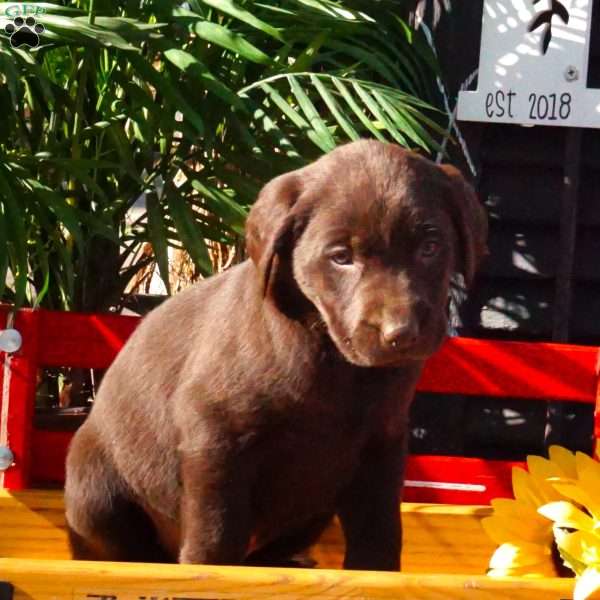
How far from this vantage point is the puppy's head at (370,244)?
212 centimetres

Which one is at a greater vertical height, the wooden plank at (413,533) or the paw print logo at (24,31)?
the paw print logo at (24,31)

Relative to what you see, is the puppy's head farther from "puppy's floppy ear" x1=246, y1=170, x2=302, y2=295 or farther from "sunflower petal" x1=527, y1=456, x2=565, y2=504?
"sunflower petal" x1=527, y1=456, x2=565, y2=504

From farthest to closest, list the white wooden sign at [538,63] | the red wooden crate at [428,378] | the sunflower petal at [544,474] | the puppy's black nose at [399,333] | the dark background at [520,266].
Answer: the dark background at [520,266], the white wooden sign at [538,63], the red wooden crate at [428,378], the sunflower petal at [544,474], the puppy's black nose at [399,333]

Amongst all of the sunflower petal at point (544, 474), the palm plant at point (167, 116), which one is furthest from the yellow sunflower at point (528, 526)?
the palm plant at point (167, 116)

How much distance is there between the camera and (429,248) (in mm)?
2203

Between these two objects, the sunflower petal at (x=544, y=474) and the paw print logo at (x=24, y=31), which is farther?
the paw print logo at (x=24, y=31)

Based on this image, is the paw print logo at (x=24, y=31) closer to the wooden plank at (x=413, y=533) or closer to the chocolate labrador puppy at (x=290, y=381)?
the chocolate labrador puppy at (x=290, y=381)

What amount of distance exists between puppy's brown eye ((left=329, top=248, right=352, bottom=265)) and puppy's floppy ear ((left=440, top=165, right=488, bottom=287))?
0.23m

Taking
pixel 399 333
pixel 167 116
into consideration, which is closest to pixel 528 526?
pixel 399 333

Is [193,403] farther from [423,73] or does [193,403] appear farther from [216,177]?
[423,73]

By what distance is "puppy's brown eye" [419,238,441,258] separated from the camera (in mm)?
2191

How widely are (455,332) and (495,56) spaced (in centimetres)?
82

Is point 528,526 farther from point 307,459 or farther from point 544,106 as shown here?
point 544,106

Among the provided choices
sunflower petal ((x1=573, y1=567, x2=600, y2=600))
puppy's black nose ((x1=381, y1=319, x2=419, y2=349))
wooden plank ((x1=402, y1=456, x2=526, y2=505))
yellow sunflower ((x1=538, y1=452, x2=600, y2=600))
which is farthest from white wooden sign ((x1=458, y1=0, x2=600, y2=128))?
sunflower petal ((x1=573, y1=567, x2=600, y2=600))
